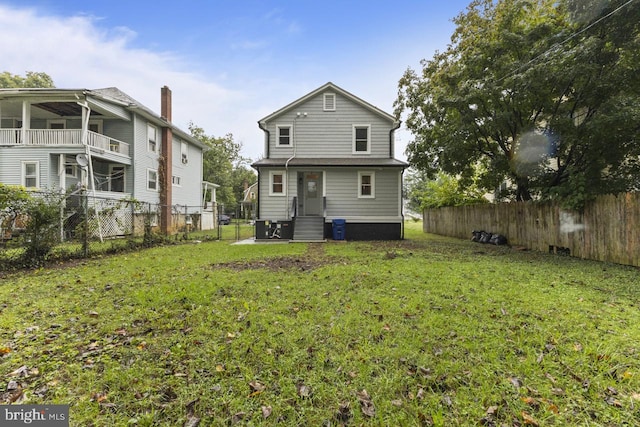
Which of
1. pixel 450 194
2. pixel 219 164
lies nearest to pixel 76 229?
pixel 450 194

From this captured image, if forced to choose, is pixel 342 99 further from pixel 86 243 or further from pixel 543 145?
pixel 86 243

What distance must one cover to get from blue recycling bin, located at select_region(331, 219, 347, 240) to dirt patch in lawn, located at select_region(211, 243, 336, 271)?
505 cm

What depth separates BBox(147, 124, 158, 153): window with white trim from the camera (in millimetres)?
18016

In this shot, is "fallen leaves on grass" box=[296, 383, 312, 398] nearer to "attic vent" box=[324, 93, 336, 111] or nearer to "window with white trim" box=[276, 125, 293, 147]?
"window with white trim" box=[276, 125, 293, 147]

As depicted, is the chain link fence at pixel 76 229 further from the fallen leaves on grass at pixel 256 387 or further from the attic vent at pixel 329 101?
the attic vent at pixel 329 101

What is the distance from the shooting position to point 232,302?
4445 mm

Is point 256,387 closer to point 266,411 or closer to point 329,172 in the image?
point 266,411

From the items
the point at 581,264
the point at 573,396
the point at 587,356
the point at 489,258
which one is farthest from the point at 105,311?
the point at 581,264

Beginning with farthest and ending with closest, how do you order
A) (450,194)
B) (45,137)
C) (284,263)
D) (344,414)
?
(450,194)
(45,137)
(284,263)
(344,414)

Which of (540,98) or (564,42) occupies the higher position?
(564,42)

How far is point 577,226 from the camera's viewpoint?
8648mm

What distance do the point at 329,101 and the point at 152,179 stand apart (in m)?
12.0

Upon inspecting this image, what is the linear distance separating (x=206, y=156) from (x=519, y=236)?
34.2m

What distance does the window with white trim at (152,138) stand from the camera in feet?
59.1
